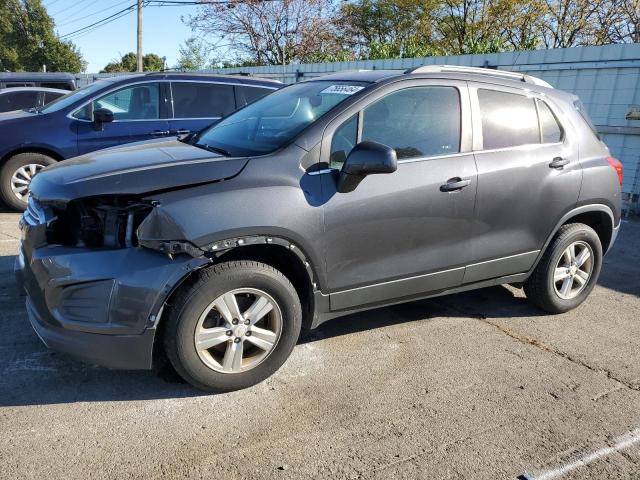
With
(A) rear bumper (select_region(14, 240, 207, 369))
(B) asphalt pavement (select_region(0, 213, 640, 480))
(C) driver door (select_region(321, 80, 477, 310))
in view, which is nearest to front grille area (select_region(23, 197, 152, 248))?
(A) rear bumper (select_region(14, 240, 207, 369))

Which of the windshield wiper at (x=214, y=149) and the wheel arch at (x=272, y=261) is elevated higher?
the windshield wiper at (x=214, y=149)

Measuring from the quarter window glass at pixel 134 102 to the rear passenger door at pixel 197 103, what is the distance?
0.24 m

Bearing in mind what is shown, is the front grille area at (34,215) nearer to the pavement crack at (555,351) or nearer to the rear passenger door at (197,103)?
the pavement crack at (555,351)

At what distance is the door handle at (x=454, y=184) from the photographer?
11.9 ft

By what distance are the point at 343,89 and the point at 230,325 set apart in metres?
1.74

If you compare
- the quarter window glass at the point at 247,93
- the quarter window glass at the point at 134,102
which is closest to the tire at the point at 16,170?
the quarter window glass at the point at 134,102

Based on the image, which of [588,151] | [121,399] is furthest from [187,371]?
[588,151]

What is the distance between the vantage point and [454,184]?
3.66 meters

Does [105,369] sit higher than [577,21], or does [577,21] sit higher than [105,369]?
[577,21]

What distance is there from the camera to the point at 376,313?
443 centimetres

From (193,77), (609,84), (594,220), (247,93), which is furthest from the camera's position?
(609,84)

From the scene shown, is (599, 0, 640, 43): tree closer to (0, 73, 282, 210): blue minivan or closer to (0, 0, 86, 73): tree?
(0, 73, 282, 210): blue minivan

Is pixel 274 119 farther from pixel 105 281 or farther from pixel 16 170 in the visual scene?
pixel 16 170

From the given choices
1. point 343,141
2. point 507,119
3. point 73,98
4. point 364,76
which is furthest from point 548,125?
point 73,98
